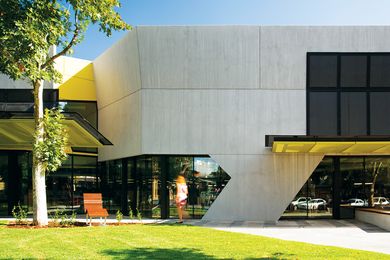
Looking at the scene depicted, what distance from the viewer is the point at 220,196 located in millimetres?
18609

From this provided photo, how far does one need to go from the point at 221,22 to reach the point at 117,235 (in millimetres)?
10262

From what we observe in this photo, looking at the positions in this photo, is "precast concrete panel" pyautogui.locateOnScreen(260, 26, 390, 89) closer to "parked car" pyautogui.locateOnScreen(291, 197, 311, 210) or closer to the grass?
"parked car" pyautogui.locateOnScreen(291, 197, 311, 210)

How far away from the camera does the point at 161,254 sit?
31.3 ft

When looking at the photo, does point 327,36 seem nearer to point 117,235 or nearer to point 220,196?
point 220,196

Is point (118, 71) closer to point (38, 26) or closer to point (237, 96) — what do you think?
point (237, 96)

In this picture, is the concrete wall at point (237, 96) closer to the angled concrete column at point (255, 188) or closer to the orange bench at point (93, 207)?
the angled concrete column at point (255, 188)

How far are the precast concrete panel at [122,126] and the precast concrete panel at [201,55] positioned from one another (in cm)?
154

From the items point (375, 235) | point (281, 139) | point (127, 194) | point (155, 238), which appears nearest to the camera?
point (155, 238)

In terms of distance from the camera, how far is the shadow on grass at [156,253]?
927 centimetres

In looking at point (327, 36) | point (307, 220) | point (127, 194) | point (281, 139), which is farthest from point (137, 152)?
point (327, 36)

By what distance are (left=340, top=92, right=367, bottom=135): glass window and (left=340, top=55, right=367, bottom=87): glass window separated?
0.52 m

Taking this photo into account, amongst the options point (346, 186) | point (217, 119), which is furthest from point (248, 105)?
point (346, 186)

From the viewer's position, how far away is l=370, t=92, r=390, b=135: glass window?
18516mm

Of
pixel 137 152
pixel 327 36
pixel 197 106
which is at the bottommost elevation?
pixel 137 152
